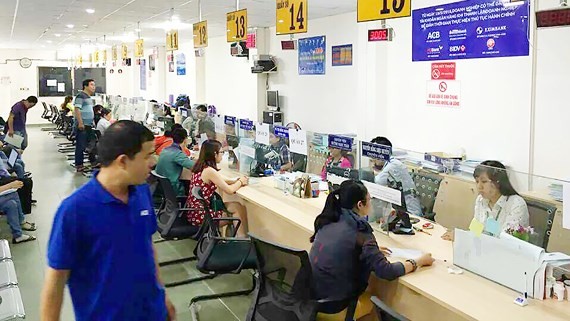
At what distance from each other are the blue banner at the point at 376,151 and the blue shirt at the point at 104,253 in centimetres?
197

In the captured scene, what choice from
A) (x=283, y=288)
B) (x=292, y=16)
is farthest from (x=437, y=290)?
Answer: (x=292, y=16)

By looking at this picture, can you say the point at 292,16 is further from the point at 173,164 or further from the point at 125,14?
the point at 125,14

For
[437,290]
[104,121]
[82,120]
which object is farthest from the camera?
[82,120]

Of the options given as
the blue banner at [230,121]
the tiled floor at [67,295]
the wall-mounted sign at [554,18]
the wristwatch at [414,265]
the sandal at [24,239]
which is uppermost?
the wall-mounted sign at [554,18]

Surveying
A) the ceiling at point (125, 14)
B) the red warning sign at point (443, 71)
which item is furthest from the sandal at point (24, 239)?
the red warning sign at point (443, 71)

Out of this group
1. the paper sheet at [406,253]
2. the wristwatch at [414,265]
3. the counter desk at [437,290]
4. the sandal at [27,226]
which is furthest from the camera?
the sandal at [27,226]

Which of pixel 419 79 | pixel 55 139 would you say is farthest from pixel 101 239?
pixel 55 139

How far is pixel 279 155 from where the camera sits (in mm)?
5223

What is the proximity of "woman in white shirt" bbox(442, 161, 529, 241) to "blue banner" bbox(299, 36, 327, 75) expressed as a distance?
5624 millimetres

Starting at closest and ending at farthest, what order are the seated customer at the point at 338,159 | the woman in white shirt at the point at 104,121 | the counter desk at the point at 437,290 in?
1. the counter desk at the point at 437,290
2. the seated customer at the point at 338,159
3. the woman in white shirt at the point at 104,121

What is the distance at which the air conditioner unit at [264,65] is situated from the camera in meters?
10.1

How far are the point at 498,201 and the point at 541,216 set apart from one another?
0.89ft

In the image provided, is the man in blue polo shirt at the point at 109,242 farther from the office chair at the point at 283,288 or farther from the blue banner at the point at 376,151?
the blue banner at the point at 376,151

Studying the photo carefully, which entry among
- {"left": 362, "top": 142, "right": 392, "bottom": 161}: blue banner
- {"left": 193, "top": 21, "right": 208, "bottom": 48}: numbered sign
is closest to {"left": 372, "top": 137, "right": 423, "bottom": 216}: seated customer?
{"left": 362, "top": 142, "right": 392, "bottom": 161}: blue banner
